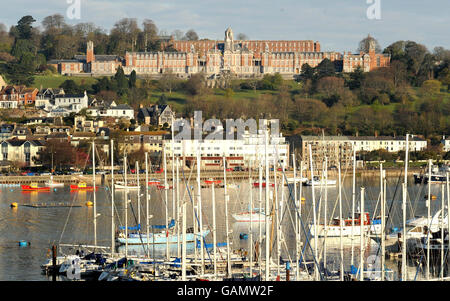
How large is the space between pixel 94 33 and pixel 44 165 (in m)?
40.5

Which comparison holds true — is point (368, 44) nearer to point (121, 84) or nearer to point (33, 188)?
point (121, 84)

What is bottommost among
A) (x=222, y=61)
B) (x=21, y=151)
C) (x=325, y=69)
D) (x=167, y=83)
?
(x=21, y=151)

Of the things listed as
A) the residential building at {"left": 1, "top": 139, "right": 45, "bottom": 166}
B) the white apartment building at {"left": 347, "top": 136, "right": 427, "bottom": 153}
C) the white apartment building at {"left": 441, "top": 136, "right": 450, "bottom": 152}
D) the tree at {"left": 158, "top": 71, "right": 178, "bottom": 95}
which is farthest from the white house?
the white apartment building at {"left": 441, "top": 136, "right": 450, "bottom": 152}

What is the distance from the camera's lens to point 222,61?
2916 inches

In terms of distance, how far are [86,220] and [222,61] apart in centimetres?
5105

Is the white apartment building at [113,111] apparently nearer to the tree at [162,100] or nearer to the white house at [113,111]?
the white house at [113,111]

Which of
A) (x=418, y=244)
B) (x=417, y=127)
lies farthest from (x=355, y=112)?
(x=418, y=244)

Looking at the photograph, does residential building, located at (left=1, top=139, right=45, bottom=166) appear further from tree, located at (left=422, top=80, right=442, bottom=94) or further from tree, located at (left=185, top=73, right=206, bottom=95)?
tree, located at (left=422, top=80, right=442, bottom=94)

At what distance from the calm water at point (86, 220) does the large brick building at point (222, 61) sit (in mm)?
35799

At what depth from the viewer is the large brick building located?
231ft

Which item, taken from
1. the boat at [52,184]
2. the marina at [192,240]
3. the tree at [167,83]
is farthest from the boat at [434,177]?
the tree at [167,83]

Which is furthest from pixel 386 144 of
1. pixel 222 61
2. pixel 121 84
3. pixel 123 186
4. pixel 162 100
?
pixel 222 61

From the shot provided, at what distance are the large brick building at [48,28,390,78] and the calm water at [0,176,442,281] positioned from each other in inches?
1409
